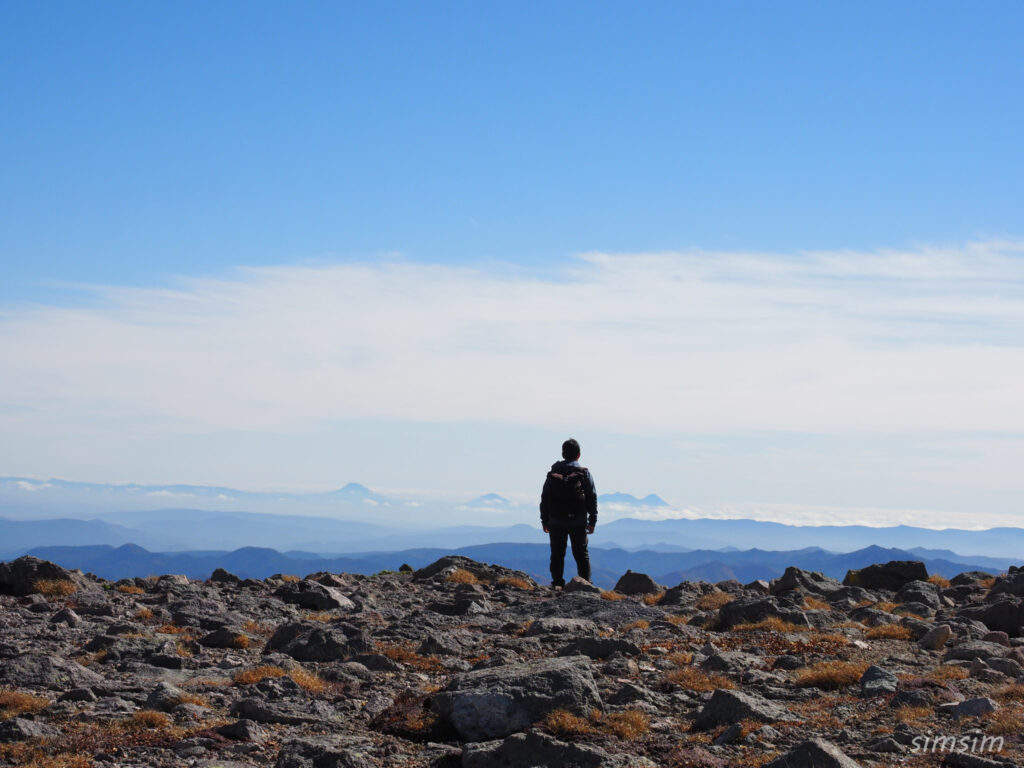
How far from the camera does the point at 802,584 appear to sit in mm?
22062

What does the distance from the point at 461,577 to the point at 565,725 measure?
17017mm

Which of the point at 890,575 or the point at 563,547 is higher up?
the point at 563,547

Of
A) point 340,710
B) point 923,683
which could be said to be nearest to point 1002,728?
point 923,683

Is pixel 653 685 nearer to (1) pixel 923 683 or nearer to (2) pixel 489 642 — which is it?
(1) pixel 923 683

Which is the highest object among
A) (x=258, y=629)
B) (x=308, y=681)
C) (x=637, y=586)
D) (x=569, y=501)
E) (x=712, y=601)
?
(x=569, y=501)

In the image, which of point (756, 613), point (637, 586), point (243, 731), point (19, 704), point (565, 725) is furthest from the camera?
point (637, 586)

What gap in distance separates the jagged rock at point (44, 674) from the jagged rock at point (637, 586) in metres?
14.2

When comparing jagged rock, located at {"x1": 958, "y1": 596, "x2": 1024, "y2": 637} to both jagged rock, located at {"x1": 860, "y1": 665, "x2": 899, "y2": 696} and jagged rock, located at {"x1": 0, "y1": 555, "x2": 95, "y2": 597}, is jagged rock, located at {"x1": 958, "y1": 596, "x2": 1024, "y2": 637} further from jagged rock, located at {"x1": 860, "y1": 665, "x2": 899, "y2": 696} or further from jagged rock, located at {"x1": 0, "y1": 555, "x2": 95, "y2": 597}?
jagged rock, located at {"x1": 0, "y1": 555, "x2": 95, "y2": 597}

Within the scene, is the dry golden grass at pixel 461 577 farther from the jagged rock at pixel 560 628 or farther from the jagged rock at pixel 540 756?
the jagged rock at pixel 540 756

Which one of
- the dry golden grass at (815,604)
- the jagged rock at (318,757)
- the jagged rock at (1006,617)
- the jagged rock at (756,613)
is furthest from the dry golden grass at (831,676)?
the dry golden grass at (815,604)

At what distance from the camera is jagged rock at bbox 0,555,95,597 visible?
20312 mm

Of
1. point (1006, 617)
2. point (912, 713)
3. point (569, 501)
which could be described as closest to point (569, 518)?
point (569, 501)

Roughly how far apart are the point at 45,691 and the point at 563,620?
8413mm

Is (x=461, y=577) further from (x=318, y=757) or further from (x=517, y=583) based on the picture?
(x=318, y=757)
